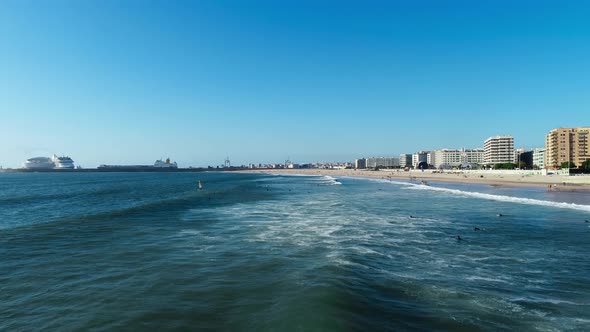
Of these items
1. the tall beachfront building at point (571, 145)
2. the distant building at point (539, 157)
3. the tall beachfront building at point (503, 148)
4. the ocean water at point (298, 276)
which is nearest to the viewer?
the ocean water at point (298, 276)

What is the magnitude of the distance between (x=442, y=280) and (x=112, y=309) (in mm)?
12253

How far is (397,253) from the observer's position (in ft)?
58.4

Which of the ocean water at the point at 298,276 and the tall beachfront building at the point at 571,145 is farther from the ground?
the tall beachfront building at the point at 571,145

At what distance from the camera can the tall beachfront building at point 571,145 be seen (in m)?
151

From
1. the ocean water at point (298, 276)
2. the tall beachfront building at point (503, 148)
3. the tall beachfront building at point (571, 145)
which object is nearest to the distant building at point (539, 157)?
the tall beachfront building at point (503, 148)

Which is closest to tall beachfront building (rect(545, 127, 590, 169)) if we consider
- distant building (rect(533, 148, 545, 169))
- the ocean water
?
distant building (rect(533, 148, 545, 169))

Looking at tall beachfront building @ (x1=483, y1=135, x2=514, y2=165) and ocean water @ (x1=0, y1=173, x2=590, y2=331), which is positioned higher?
tall beachfront building @ (x1=483, y1=135, x2=514, y2=165)

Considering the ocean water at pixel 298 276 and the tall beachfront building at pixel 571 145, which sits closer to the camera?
the ocean water at pixel 298 276

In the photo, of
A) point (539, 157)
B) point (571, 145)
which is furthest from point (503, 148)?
point (571, 145)

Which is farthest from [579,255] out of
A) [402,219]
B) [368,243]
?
[402,219]

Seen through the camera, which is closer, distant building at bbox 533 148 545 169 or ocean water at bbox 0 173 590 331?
ocean water at bbox 0 173 590 331

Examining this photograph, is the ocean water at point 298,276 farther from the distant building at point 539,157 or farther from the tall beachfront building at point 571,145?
the distant building at point 539,157

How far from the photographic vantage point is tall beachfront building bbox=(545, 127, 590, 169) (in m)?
151

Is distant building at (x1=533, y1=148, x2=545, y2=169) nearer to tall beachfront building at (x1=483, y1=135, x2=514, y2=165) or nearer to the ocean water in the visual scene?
tall beachfront building at (x1=483, y1=135, x2=514, y2=165)
